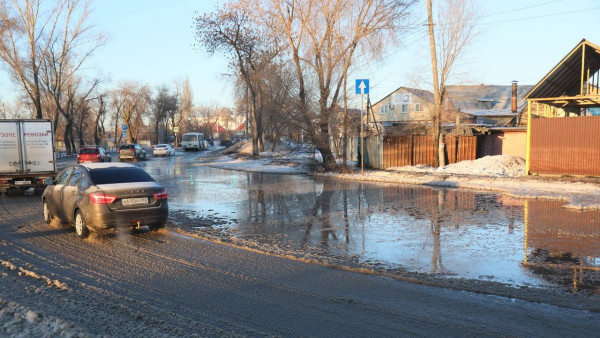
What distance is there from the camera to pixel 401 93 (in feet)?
203

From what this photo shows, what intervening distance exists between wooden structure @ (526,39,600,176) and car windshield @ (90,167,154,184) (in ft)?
53.3

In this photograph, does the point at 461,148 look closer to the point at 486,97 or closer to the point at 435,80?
the point at 435,80

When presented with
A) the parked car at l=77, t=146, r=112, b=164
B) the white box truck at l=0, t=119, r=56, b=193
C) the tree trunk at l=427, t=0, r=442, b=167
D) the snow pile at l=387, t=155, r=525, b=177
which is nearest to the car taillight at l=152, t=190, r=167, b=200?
the white box truck at l=0, t=119, r=56, b=193

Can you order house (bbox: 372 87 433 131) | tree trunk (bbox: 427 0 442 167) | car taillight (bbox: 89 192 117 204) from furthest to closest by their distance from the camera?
house (bbox: 372 87 433 131) < tree trunk (bbox: 427 0 442 167) < car taillight (bbox: 89 192 117 204)

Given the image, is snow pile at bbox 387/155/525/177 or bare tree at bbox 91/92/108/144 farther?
bare tree at bbox 91/92/108/144

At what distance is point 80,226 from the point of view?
29.7ft

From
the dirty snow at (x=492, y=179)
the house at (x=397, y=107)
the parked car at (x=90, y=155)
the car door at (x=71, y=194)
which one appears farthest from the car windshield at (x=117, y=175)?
the house at (x=397, y=107)

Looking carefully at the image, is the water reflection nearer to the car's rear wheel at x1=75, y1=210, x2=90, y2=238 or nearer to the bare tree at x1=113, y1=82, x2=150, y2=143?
the car's rear wheel at x1=75, y1=210, x2=90, y2=238

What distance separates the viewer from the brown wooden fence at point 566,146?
18.0m

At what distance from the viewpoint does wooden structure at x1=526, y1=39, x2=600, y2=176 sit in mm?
18016

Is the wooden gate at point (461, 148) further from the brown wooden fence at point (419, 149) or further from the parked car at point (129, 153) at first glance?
the parked car at point (129, 153)

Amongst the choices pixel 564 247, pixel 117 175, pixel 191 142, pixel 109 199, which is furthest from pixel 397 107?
pixel 109 199

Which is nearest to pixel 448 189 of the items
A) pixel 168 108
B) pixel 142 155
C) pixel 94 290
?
pixel 94 290

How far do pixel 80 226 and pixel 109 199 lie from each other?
93 cm
